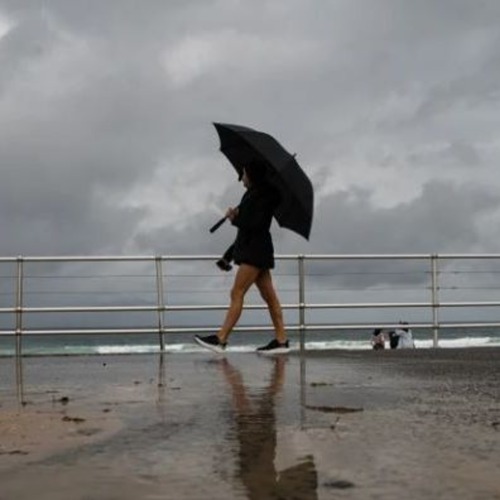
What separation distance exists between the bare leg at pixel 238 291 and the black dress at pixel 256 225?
2.6 inches

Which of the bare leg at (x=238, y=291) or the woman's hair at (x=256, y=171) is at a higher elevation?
the woman's hair at (x=256, y=171)

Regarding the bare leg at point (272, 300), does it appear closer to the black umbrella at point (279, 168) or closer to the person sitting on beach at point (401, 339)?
the black umbrella at point (279, 168)

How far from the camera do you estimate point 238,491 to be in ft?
7.75

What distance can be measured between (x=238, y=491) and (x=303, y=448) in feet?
2.10

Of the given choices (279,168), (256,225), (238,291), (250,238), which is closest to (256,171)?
(279,168)

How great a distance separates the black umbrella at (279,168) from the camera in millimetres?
7262

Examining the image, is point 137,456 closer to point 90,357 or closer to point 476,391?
point 476,391

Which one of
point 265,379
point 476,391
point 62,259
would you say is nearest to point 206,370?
point 265,379

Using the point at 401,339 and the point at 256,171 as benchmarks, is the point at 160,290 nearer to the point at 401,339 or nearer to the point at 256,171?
the point at 256,171

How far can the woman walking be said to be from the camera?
7344 mm

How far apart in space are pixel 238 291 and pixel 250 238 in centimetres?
48

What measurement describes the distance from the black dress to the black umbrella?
11 cm

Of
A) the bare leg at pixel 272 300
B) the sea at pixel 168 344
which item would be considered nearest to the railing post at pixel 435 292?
the sea at pixel 168 344

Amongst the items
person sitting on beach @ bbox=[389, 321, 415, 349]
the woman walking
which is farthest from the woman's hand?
person sitting on beach @ bbox=[389, 321, 415, 349]
